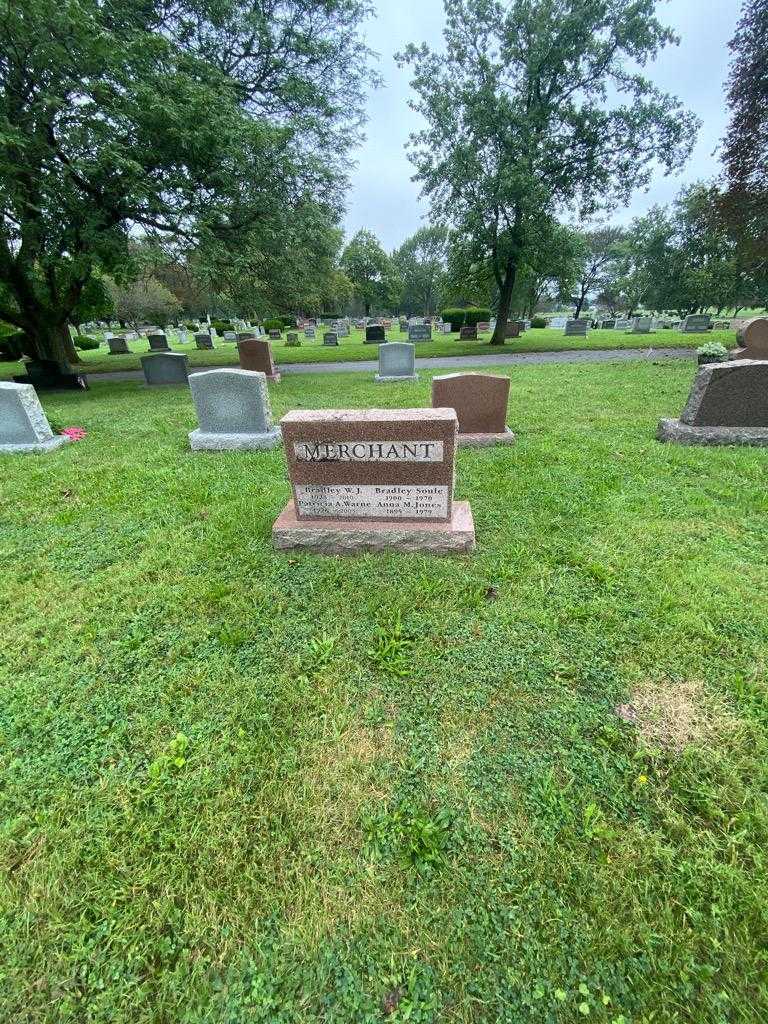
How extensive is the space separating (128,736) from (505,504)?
346cm

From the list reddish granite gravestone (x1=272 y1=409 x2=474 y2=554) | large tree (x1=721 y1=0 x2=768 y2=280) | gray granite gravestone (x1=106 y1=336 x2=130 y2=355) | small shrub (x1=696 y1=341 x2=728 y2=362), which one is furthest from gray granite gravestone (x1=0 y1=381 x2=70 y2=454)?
gray granite gravestone (x1=106 y1=336 x2=130 y2=355)

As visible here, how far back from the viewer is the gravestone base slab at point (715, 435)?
5.41 meters

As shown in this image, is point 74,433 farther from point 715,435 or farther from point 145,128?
point 715,435

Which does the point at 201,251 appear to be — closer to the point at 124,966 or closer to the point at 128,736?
the point at 128,736

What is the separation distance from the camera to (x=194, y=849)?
1.64 meters

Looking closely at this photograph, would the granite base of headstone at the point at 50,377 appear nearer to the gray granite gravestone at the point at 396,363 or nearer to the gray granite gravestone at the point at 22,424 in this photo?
the gray granite gravestone at the point at 22,424

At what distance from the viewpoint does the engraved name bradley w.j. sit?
123 inches

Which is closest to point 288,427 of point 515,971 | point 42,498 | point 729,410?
point 515,971

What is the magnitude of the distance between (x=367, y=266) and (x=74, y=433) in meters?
63.6

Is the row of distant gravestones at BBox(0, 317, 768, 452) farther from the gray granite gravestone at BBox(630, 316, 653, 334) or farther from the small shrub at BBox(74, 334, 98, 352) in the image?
the small shrub at BBox(74, 334, 98, 352)

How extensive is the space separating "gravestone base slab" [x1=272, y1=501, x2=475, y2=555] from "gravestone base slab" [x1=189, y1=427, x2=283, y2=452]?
3064 mm

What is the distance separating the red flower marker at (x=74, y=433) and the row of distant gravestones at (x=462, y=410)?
0.34 m

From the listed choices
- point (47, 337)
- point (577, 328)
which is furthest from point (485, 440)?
point (577, 328)

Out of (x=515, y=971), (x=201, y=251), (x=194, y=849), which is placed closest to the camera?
(x=515, y=971)
